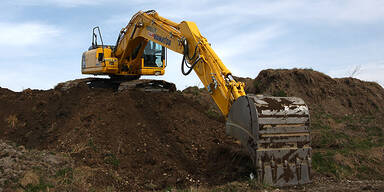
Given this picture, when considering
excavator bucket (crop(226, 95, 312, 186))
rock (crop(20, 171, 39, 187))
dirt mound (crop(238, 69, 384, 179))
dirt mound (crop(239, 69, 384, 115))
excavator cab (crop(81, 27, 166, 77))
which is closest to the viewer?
excavator bucket (crop(226, 95, 312, 186))

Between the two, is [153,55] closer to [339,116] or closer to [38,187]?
[339,116]

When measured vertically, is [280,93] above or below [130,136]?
above

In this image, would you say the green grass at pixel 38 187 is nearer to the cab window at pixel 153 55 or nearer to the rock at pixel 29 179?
the rock at pixel 29 179

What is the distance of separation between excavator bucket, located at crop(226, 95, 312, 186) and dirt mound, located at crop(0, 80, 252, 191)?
60 centimetres

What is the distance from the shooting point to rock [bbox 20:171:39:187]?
7301mm

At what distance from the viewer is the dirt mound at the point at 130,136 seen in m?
8.09

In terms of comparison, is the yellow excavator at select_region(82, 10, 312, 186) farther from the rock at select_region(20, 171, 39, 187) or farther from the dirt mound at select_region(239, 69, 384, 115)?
the dirt mound at select_region(239, 69, 384, 115)

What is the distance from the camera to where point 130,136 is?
1002 cm

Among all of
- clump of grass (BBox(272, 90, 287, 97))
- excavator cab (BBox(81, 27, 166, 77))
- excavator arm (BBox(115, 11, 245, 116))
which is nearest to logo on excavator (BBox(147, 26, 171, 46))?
excavator arm (BBox(115, 11, 245, 116))

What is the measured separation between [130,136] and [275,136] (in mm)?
4355

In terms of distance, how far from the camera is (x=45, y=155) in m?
9.13

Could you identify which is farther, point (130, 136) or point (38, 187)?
point (130, 136)

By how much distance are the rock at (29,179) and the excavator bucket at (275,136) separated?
12.9ft

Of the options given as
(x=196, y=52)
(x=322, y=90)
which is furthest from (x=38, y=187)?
(x=322, y=90)
